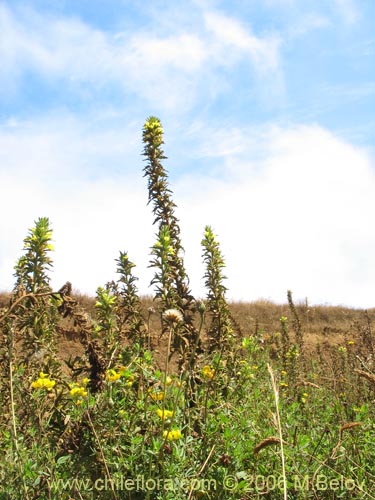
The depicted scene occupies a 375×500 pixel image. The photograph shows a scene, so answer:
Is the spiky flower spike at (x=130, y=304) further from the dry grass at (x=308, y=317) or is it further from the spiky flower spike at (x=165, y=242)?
the dry grass at (x=308, y=317)

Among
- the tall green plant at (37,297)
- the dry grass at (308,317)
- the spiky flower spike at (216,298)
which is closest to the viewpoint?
the tall green plant at (37,297)

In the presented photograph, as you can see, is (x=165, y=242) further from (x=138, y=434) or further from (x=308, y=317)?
(x=308, y=317)

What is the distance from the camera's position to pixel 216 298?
5855 mm

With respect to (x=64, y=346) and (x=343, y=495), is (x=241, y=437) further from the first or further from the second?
(x=64, y=346)

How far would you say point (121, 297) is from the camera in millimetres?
5812

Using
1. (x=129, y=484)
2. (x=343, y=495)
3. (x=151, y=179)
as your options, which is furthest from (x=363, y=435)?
(x=151, y=179)

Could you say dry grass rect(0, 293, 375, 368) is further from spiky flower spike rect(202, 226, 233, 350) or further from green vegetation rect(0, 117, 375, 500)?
green vegetation rect(0, 117, 375, 500)

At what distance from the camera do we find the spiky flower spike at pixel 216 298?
5672mm

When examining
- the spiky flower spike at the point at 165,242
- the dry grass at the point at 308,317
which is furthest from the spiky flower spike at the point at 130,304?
the dry grass at the point at 308,317

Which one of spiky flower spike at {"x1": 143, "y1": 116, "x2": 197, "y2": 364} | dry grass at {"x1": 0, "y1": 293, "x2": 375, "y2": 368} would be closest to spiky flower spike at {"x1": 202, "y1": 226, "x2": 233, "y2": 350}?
spiky flower spike at {"x1": 143, "y1": 116, "x2": 197, "y2": 364}

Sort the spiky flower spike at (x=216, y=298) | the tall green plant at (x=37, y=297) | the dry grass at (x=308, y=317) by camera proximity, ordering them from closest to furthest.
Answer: the tall green plant at (x=37, y=297) → the spiky flower spike at (x=216, y=298) → the dry grass at (x=308, y=317)

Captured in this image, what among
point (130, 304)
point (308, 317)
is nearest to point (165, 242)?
point (130, 304)

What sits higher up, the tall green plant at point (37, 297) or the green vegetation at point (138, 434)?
the tall green plant at point (37, 297)

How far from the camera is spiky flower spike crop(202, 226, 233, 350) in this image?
5.67 metres
